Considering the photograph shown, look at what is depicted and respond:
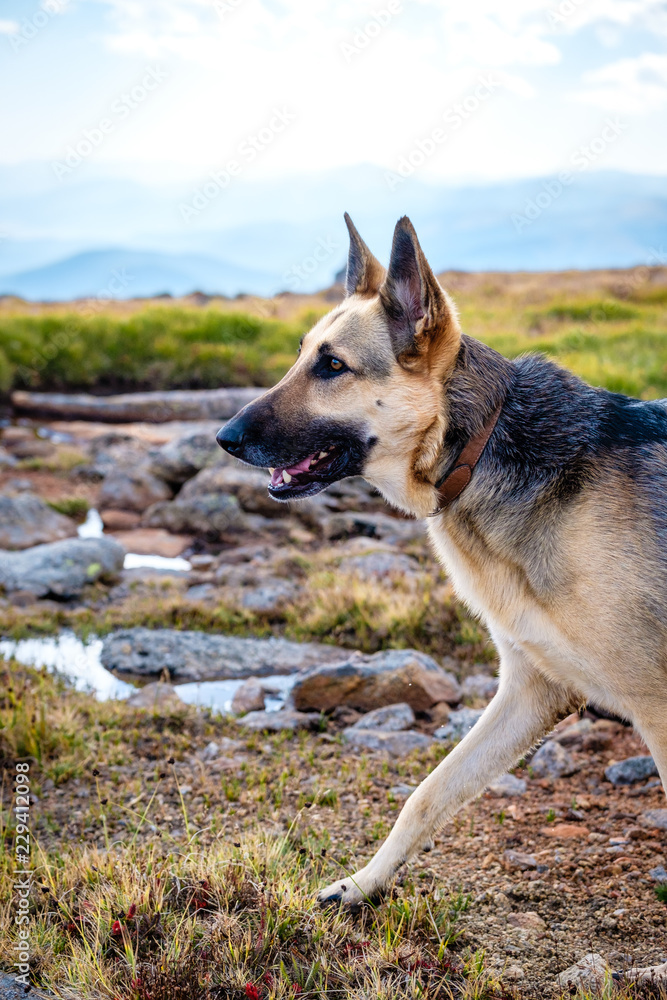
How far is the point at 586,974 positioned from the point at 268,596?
4.81 meters

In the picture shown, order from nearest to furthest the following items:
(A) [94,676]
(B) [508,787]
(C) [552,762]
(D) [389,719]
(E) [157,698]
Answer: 1. (B) [508,787]
2. (C) [552,762]
3. (D) [389,719]
4. (E) [157,698]
5. (A) [94,676]

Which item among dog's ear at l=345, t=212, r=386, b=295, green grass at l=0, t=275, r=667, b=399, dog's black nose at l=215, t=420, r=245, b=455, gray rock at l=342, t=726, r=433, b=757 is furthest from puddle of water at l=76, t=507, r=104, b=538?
green grass at l=0, t=275, r=667, b=399

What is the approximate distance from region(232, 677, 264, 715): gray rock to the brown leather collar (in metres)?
2.78

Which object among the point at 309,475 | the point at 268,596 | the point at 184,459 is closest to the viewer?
the point at 309,475

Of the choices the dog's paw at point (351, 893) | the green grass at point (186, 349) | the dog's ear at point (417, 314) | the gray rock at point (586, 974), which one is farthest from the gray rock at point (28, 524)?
the green grass at point (186, 349)

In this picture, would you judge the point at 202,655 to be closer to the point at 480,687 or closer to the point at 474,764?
the point at 480,687

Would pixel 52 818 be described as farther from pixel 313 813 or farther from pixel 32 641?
pixel 32 641

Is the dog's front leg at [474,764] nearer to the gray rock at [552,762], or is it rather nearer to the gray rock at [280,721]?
the gray rock at [552,762]

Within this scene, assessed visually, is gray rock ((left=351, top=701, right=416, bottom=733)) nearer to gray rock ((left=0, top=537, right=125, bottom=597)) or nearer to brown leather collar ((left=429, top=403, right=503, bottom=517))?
brown leather collar ((left=429, top=403, right=503, bottom=517))

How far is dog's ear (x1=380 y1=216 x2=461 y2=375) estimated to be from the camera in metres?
3.22

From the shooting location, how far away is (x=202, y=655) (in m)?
6.36

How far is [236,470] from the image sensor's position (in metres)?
10.5

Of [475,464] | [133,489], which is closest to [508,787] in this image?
[475,464]

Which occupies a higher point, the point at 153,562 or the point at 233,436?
the point at 233,436
